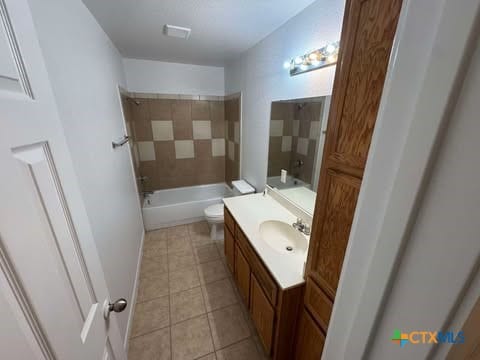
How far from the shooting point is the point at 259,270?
1.25 meters

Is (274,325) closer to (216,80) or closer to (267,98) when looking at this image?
(267,98)

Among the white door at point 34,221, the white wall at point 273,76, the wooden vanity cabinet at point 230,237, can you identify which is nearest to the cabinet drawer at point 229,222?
the wooden vanity cabinet at point 230,237

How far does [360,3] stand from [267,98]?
1.33 metres

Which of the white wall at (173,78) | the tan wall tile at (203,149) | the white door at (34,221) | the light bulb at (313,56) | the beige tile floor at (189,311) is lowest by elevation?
the beige tile floor at (189,311)

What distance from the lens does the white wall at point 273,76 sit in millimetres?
1222

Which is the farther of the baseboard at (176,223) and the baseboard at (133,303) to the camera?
the baseboard at (176,223)

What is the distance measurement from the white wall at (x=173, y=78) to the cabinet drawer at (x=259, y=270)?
2470 mm

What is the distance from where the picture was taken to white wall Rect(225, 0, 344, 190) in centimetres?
122

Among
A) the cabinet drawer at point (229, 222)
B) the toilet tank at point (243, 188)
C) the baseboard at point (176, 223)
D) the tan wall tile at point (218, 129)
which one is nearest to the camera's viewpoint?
the cabinet drawer at point (229, 222)

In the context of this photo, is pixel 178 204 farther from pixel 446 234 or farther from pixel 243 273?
pixel 446 234

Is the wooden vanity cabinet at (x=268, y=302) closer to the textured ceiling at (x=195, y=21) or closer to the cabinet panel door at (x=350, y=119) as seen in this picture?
the cabinet panel door at (x=350, y=119)

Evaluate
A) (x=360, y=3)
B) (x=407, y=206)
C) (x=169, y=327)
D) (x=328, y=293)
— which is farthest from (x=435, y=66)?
(x=169, y=327)

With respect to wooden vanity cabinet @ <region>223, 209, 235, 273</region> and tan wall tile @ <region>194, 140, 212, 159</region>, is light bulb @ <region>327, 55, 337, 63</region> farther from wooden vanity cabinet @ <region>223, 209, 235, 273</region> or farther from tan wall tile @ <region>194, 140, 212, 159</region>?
tan wall tile @ <region>194, 140, 212, 159</region>

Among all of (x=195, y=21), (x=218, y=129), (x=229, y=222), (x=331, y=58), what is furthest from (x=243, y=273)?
(x=218, y=129)
